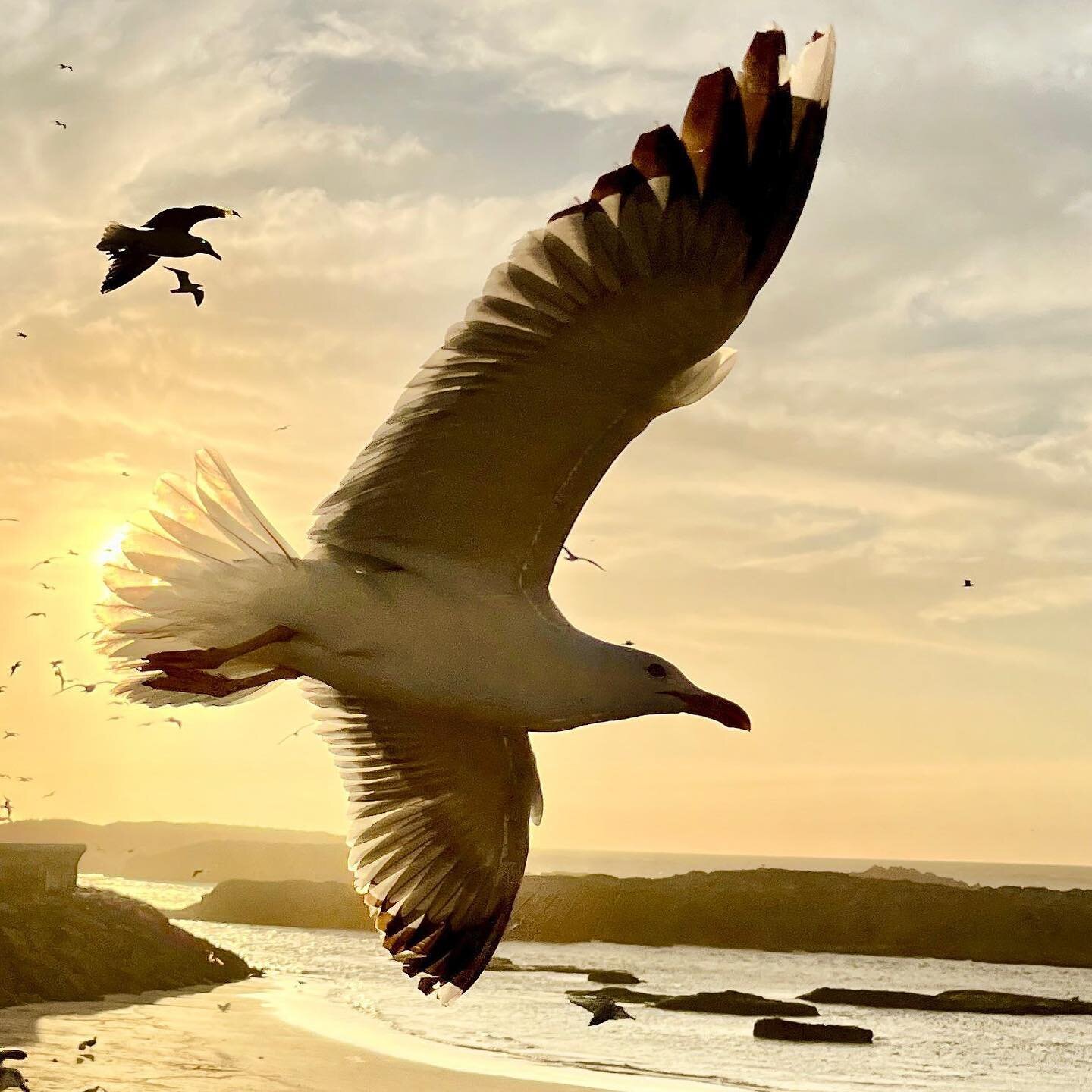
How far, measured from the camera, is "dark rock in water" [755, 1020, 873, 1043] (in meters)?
35.4

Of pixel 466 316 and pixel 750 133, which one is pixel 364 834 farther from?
pixel 750 133

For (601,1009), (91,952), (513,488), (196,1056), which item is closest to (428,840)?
(513,488)

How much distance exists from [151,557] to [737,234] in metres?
2.33

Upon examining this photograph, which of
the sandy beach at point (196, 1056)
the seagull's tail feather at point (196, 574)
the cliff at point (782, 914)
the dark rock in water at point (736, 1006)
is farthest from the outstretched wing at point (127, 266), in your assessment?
the cliff at point (782, 914)

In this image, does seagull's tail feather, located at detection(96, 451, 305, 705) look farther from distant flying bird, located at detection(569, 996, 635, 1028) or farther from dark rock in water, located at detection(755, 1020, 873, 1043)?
dark rock in water, located at detection(755, 1020, 873, 1043)

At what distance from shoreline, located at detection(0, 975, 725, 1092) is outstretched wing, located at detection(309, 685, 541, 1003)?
19.1m

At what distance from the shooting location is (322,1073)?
25.8m

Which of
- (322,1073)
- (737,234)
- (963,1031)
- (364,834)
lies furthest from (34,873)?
(737,234)

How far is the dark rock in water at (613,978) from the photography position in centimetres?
4806

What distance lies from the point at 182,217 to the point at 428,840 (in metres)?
3.38

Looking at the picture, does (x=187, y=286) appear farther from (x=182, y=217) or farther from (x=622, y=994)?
(x=622, y=994)

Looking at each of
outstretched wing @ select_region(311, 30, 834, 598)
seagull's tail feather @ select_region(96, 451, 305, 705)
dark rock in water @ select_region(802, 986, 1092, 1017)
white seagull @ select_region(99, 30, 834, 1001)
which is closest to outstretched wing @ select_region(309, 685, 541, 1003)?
white seagull @ select_region(99, 30, 834, 1001)

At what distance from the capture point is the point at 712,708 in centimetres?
524

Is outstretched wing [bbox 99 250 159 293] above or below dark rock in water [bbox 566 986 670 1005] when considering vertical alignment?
above
